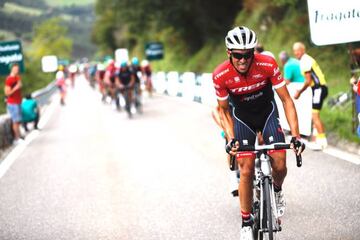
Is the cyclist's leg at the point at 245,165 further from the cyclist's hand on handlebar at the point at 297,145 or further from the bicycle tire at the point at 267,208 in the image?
the cyclist's hand on handlebar at the point at 297,145

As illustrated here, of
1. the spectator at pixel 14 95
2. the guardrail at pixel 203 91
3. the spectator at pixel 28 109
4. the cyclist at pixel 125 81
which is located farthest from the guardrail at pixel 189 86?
the spectator at pixel 14 95

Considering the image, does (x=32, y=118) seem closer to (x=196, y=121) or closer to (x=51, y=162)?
(x=196, y=121)

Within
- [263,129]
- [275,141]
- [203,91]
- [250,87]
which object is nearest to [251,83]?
[250,87]

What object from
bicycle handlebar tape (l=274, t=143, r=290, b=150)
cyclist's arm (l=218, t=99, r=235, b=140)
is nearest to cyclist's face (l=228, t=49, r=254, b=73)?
A: cyclist's arm (l=218, t=99, r=235, b=140)

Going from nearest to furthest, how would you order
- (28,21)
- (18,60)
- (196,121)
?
(28,21)
(196,121)
(18,60)

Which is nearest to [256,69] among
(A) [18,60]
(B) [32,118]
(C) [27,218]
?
(C) [27,218]

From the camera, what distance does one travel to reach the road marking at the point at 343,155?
32.9ft

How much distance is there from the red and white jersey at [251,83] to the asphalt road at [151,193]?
135cm

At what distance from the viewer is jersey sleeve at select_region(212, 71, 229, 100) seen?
5.76 meters

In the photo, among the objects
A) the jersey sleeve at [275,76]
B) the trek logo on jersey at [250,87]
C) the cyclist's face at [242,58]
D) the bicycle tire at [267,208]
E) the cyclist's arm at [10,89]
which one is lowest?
the bicycle tire at [267,208]

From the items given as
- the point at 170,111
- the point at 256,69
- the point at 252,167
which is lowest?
the point at 170,111

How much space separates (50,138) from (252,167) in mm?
12171

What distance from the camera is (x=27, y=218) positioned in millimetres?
7922

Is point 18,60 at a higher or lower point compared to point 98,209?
higher
